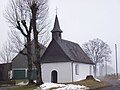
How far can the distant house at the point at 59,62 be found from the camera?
5422 centimetres

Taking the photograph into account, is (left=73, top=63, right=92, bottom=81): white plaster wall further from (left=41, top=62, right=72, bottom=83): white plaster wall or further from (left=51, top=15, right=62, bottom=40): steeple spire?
(left=51, top=15, right=62, bottom=40): steeple spire

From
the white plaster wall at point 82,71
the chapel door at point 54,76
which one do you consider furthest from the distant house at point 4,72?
the white plaster wall at point 82,71

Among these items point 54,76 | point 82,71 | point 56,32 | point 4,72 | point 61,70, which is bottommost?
point 54,76

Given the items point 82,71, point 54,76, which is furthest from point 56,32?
point 82,71

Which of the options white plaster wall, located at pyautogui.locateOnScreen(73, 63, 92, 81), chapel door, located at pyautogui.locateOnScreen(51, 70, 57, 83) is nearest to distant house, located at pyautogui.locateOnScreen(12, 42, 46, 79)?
white plaster wall, located at pyautogui.locateOnScreen(73, 63, 92, 81)

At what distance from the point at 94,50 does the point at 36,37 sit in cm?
5580

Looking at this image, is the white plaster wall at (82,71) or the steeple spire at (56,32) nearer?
the white plaster wall at (82,71)

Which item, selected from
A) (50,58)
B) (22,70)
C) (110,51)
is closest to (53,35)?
(50,58)

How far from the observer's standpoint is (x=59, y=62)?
54.7m

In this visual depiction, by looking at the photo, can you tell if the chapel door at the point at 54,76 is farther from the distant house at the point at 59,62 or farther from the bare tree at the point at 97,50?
the bare tree at the point at 97,50

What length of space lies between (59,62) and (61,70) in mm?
1498

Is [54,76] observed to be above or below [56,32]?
below

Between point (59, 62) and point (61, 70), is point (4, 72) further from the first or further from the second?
point (61, 70)

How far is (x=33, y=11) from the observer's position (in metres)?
39.0
